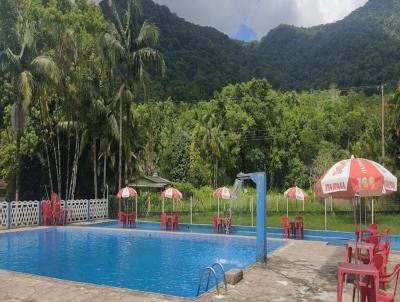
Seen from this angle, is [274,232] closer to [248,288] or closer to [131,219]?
[131,219]

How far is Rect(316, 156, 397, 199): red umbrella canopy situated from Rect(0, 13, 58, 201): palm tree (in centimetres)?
1767

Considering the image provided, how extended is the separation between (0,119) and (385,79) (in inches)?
1871

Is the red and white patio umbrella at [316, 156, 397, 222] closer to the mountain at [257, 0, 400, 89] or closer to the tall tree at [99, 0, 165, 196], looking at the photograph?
the tall tree at [99, 0, 165, 196]

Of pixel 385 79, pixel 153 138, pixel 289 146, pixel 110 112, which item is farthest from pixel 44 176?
pixel 385 79

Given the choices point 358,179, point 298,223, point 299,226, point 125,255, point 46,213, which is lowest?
point 125,255

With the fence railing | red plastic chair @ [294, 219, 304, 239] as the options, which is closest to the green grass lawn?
red plastic chair @ [294, 219, 304, 239]

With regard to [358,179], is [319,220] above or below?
below

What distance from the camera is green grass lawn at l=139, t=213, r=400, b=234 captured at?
2138cm

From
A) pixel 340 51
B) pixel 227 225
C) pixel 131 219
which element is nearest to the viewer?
pixel 227 225

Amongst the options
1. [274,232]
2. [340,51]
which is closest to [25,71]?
[274,232]

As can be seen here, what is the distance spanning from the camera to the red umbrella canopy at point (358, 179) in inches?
286

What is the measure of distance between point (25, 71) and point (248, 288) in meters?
18.0

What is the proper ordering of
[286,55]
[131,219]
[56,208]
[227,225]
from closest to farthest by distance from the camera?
[227,225], [56,208], [131,219], [286,55]

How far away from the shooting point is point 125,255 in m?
15.3
